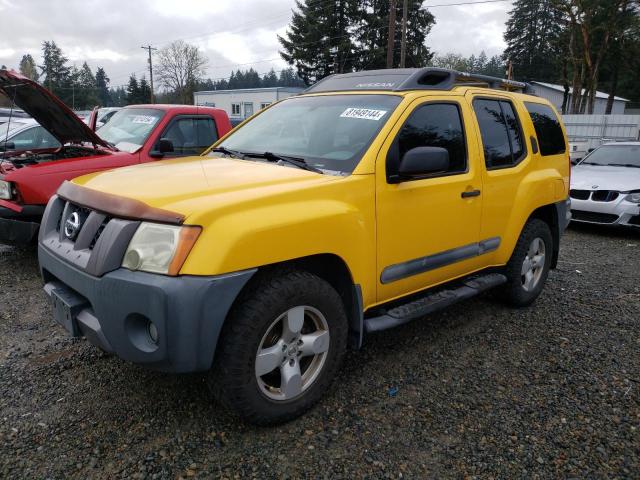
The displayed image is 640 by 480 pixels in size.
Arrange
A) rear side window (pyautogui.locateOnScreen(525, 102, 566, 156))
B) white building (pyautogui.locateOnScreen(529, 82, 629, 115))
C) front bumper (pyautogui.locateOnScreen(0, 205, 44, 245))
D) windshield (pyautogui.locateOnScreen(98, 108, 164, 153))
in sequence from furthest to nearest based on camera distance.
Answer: white building (pyautogui.locateOnScreen(529, 82, 629, 115)) → windshield (pyautogui.locateOnScreen(98, 108, 164, 153)) → front bumper (pyautogui.locateOnScreen(0, 205, 44, 245)) → rear side window (pyautogui.locateOnScreen(525, 102, 566, 156))

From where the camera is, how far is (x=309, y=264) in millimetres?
2797

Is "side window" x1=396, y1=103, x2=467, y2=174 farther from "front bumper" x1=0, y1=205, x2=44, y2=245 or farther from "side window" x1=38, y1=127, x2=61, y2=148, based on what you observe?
"side window" x1=38, y1=127, x2=61, y2=148

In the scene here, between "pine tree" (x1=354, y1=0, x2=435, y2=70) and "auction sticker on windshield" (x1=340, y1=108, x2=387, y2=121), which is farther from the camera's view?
"pine tree" (x1=354, y1=0, x2=435, y2=70)

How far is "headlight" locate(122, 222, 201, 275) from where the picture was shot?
222cm

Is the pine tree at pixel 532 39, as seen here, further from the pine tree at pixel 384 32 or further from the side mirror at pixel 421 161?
the side mirror at pixel 421 161

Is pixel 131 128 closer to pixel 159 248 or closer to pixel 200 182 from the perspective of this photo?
pixel 200 182

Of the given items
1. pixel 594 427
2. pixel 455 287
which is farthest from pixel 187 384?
pixel 594 427

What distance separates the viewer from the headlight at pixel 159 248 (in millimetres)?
2219

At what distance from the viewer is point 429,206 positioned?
3.29m

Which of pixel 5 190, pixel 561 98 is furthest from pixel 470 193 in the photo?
pixel 561 98

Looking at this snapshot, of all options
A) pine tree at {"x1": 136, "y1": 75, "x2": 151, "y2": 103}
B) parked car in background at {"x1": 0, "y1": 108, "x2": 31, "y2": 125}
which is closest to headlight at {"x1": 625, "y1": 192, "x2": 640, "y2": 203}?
parked car in background at {"x1": 0, "y1": 108, "x2": 31, "y2": 125}

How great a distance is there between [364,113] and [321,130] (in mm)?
319

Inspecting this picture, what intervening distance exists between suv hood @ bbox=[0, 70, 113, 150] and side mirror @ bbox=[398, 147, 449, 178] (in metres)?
3.80

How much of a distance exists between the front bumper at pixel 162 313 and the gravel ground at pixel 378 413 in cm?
55
